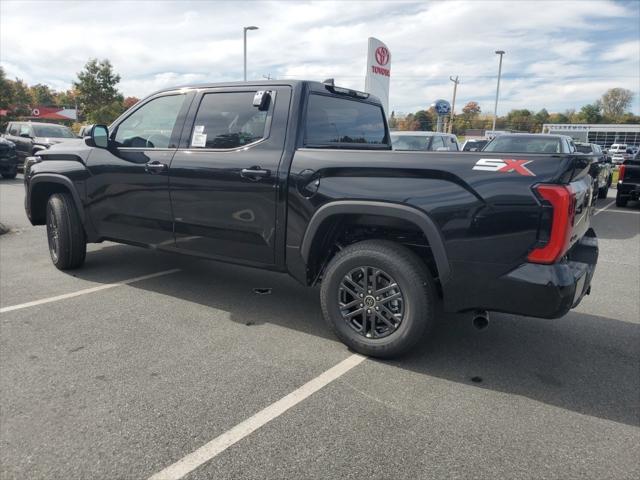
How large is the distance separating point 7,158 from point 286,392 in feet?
50.7

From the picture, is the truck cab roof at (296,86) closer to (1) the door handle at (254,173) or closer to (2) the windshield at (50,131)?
(1) the door handle at (254,173)

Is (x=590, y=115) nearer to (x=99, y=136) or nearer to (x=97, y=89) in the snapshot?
(x=97, y=89)

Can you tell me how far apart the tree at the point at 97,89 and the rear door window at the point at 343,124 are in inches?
1589

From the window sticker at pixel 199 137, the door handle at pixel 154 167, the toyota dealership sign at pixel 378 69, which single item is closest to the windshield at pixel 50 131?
the toyota dealership sign at pixel 378 69

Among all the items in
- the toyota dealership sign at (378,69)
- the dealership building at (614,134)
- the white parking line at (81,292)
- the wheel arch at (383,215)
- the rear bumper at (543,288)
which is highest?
the dealership building at (614,134)

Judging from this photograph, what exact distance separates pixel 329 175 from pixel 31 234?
5.86m

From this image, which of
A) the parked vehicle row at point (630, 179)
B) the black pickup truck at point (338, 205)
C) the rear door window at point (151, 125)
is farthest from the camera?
the parked vehicle row at point (630, 179)

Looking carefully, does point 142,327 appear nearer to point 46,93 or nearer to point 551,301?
point 551,301

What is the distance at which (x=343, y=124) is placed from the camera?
14.3ft

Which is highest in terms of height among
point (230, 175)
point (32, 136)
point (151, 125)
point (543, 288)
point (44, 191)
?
point (151, 125)

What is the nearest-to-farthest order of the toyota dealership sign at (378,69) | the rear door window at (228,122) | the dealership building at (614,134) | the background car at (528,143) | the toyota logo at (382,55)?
the rear door window at (228,122), the background car at (528,143), the toyota dealership sign at (378,69), the toyota logo at (382,55), the dealership building at (614,134)

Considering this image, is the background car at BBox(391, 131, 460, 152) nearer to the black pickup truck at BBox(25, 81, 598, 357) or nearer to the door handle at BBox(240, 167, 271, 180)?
the black pickup truck at BBox(25, 81, 598, 357)

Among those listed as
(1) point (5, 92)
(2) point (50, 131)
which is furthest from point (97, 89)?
(2) point (50, 131)

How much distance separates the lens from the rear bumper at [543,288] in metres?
2.80
